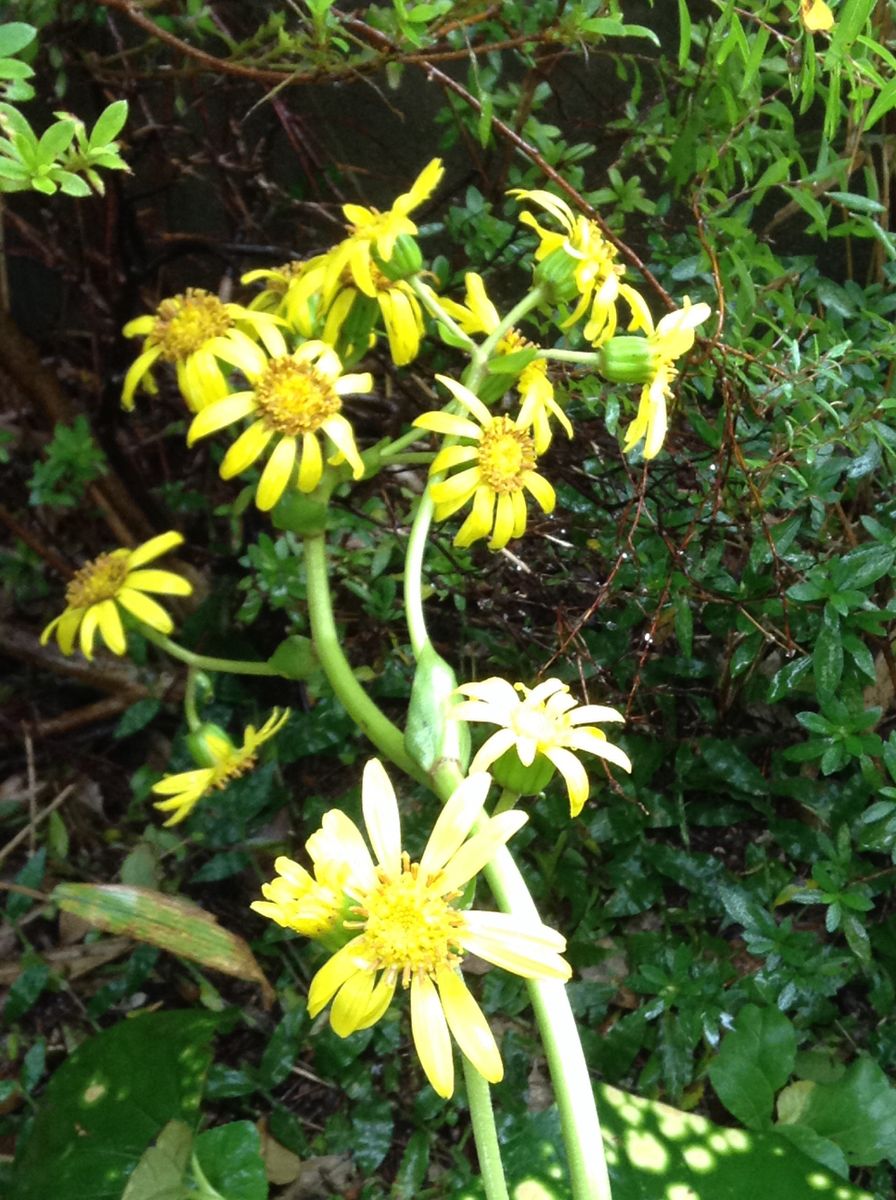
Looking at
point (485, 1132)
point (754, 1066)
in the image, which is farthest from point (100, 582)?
point (754, 1066)

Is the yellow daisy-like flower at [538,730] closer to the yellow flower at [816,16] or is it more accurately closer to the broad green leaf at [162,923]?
the broad green leaf at [162,923]

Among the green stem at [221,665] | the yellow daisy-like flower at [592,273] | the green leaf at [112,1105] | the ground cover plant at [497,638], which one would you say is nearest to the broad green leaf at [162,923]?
the ground cover plant at [497,638]

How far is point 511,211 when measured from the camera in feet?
3.68

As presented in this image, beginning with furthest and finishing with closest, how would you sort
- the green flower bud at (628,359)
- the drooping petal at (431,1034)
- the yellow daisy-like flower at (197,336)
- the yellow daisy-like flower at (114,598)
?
1. the yellow daisy-like flower at (114,598)
2. the yellow daisy-like flower at (197,336)
3. the green flower bud at (628,359)
4. the drooping petal at (431,1034)

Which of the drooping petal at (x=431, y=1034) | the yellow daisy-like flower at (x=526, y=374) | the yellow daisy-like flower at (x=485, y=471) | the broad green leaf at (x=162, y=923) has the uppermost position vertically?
the yellow daisy-like flower at (x=526, y=374)

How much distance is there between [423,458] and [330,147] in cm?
75

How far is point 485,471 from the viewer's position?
2.82ft

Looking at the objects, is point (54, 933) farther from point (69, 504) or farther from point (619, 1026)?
point (619, 1026)

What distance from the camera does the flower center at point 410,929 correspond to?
0.65 m

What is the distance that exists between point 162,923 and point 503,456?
Result: 1.85 feet

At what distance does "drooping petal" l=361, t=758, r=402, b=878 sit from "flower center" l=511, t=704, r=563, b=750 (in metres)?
0.10

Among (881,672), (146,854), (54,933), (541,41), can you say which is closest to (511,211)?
(541,41)

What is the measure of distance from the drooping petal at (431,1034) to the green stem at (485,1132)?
31mm

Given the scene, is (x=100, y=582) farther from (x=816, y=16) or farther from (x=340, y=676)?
(x=816, y=16)
